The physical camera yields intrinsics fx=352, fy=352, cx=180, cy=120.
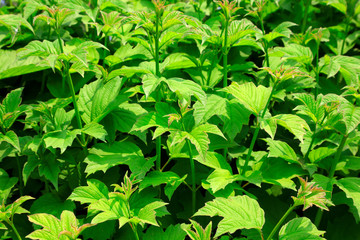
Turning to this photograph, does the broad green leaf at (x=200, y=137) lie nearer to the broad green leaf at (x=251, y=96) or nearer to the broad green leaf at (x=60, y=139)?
the broad green leaf at (x=251, y=96)

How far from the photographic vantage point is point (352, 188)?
194 cm

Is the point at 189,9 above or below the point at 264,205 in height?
above

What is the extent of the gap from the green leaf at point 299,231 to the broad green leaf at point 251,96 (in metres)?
0.57

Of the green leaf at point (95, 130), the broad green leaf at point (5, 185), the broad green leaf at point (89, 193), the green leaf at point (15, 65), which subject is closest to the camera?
the broad green leaf at point (89, 193)

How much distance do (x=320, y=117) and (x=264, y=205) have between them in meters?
0.65

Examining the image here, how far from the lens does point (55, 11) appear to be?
182 cm

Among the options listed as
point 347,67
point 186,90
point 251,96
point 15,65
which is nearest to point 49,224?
point 186,90

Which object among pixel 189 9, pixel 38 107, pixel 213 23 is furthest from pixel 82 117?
pixel 189 9

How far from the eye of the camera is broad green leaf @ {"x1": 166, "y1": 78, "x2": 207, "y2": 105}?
175 centimetres

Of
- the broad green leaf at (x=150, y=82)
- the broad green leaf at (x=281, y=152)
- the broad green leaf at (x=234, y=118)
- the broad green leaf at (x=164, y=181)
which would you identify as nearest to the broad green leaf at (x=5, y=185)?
the broad green leaf at (x=164, y=181)

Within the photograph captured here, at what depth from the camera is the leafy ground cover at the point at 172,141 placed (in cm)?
171

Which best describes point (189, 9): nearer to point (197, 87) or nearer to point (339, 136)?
point (197, 87)

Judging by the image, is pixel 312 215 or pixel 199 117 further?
pixel 312 215

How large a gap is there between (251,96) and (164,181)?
65cm
